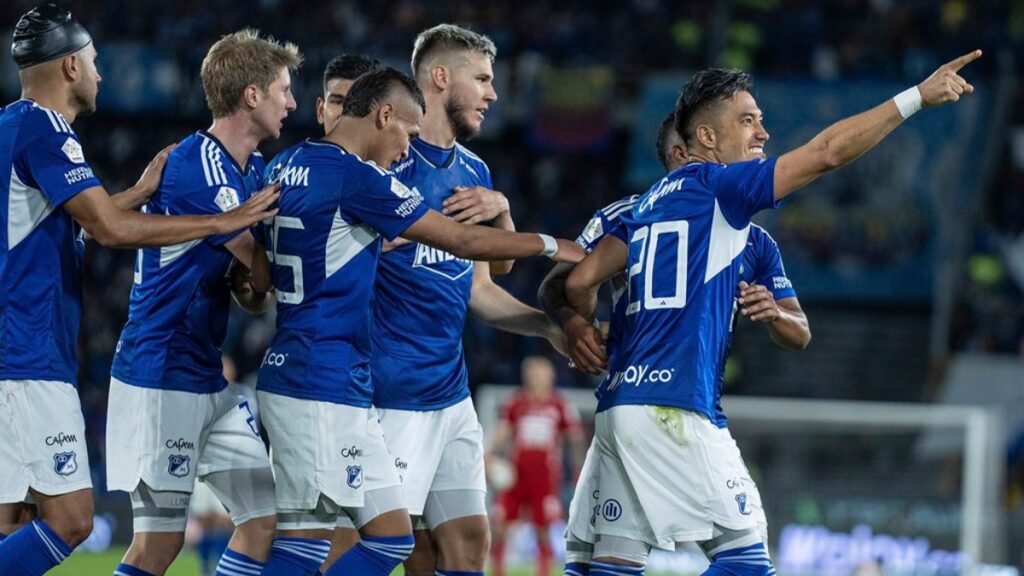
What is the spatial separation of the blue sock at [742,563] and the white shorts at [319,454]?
4.74 ft

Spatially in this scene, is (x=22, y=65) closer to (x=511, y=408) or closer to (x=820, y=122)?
(x=511, y=408)

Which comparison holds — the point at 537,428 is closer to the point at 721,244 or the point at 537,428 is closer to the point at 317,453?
the point at 317,453

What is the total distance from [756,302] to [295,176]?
196 cm


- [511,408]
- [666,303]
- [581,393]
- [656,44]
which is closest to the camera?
[666,303]

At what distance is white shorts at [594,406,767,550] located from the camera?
5500 millimetres

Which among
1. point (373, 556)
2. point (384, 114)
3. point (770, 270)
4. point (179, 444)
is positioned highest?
point (384, 114)

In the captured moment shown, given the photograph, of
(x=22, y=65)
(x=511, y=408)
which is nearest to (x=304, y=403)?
(x=22, y=65)

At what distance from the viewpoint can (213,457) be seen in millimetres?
6328

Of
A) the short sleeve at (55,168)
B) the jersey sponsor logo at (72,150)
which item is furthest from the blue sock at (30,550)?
the jersey sponsor logo at (72,150)

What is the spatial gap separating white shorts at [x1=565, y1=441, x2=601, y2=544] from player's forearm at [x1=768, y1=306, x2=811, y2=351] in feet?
3.03

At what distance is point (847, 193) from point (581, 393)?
667 cm

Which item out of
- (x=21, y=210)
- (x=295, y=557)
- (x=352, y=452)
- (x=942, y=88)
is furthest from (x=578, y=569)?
(x=21, y=210)

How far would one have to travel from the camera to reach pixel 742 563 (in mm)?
5496

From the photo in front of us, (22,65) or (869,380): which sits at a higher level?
(22,65)
